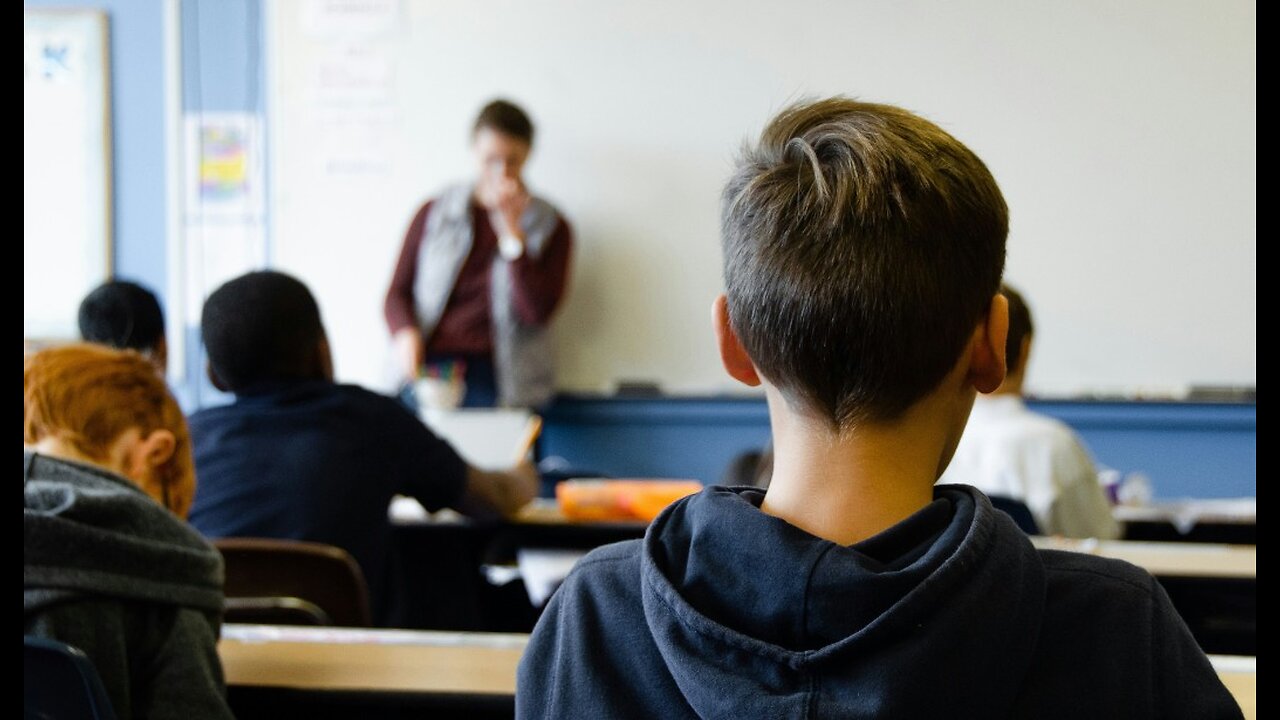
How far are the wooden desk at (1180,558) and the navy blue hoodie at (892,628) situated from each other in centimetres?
125

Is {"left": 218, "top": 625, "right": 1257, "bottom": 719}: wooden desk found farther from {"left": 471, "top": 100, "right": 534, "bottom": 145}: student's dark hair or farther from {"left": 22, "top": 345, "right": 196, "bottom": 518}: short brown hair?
{"left": 471, "top": 100, "right": 534, "bottom": 145}: student's dark hair

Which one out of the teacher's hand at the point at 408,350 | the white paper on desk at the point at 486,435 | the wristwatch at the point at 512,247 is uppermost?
the wristwatch at the point at 512,247

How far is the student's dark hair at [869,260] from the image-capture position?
0.78 meters

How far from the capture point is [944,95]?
4.55 metres

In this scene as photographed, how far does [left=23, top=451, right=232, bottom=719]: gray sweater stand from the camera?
1230mm

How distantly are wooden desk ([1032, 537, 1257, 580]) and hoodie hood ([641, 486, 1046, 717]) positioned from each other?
1.30 metres

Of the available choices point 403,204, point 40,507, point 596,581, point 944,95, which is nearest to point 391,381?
point 403,204

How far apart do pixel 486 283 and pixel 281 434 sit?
8.56 feet

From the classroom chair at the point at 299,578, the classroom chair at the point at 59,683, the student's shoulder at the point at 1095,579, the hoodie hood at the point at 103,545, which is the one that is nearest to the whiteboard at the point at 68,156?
the classroom chair at the point at 299,578

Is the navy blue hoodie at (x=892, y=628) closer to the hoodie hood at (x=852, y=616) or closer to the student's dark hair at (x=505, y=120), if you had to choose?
the hoodie hood at (x=852, y=616)

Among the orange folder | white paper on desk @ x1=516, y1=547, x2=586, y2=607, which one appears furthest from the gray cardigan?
the orange folder

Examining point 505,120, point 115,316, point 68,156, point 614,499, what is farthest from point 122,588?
point 68,156

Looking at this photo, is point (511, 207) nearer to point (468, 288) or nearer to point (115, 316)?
point (468, 288)

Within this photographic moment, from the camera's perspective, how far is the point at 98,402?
1432 millimetres
